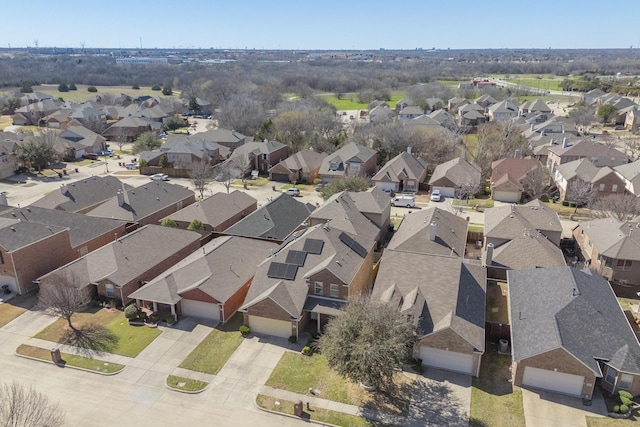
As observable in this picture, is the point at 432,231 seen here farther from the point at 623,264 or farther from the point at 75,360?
the point at 75,360

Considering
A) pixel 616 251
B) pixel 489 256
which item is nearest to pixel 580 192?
pixel 616 251

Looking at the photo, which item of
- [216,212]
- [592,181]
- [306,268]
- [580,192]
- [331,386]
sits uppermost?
[592,181]

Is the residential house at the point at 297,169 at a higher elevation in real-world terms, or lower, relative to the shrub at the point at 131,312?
higher

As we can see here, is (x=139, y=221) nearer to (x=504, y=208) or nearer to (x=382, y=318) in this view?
(x=382, y=318)

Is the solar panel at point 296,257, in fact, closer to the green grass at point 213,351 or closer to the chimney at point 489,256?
the green grass at point 213,351

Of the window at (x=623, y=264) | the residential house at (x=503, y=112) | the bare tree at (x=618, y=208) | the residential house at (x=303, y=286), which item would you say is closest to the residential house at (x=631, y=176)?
the bare tree at (x=618, y=208)

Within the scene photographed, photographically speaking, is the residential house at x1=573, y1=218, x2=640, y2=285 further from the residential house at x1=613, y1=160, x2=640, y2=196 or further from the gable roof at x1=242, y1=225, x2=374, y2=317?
the gable roof at x1=242, y1=225, x2=374, y2=317

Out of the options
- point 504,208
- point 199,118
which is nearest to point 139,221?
point 504,208

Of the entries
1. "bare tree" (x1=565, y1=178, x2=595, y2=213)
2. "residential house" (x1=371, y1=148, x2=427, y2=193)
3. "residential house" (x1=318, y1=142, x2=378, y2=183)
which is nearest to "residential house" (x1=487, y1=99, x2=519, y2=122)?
"residential house" (x1=318, y1=142, x2=378, y2=183)
